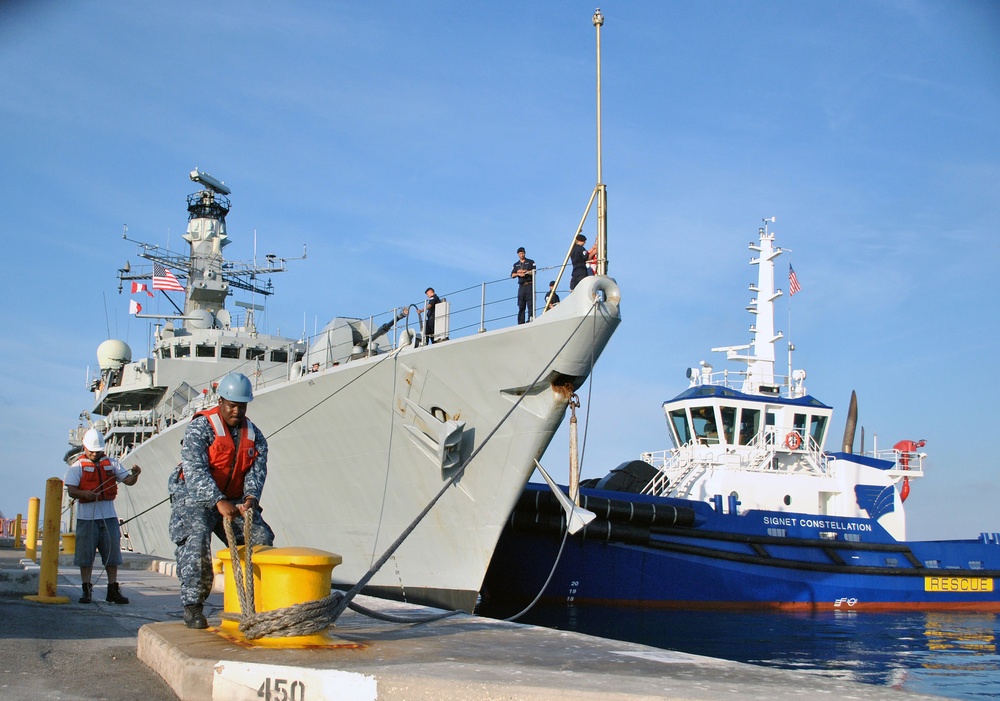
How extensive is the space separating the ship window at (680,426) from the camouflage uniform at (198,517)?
16.6 m

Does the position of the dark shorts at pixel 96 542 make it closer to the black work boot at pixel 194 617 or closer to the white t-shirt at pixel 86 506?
the white t-shirt at pixel 86 506

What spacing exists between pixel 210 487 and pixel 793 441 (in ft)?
56.5

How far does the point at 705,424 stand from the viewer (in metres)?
19.8

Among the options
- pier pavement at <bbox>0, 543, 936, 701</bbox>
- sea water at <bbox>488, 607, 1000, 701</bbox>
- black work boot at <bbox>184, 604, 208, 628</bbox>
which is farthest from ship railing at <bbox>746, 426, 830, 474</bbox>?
black work boot at <bbox>184, 604, 208, 628</bbox>

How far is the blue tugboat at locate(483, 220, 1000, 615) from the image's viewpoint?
15.8 metres

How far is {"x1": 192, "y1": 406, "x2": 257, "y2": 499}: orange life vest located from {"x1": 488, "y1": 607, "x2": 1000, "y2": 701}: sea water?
22.7 feet

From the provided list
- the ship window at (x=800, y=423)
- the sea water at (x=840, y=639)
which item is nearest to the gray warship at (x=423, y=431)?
the sea water at (x=840, y=639)

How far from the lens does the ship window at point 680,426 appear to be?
20047 mm

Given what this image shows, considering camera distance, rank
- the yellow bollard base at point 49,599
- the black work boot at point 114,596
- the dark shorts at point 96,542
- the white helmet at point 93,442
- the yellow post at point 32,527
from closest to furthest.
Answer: the yellow bollard base at point 49,599, the black work boot at point 114,596, the dark shorts at point 96,542, the white helmet at point 93,442, the yellow post at point 32,527

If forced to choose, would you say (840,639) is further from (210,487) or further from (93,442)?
(210,487)

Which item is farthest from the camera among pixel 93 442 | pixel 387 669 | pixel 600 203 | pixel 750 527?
pixel 750 527

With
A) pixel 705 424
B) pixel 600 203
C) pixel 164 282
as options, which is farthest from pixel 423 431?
pixel 164 282

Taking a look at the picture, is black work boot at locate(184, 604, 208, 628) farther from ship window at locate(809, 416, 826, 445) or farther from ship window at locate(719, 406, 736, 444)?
ship window at locate(809, 416, 826, 445)

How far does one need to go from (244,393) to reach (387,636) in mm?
1366
